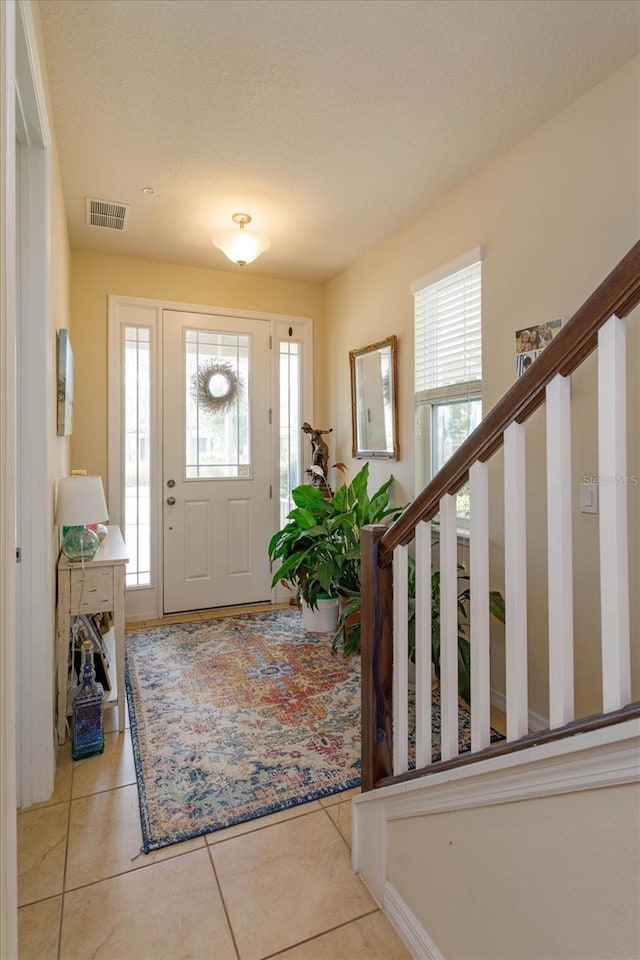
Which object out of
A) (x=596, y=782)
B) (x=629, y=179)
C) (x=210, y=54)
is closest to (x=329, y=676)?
(x=596, y=782)

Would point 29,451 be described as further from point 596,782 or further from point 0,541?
point 596,782

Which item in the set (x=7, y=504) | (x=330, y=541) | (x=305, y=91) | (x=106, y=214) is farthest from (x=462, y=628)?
(x=106, y=214)

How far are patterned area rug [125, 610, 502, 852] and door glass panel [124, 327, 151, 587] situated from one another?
23.5 inches

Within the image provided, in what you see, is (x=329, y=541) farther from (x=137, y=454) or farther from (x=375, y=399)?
(x=137, y=454)

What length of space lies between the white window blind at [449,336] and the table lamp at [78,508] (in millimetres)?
1936

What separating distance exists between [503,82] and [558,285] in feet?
2.67

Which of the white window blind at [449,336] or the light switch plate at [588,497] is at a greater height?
the white window blind at [449,336]

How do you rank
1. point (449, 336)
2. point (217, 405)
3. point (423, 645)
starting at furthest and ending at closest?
point (217, 405)
point (449, 336)
point (423, 645)

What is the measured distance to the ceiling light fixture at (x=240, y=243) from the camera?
2.98 m

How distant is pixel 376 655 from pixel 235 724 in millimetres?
1250

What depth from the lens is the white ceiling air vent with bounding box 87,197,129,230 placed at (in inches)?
117

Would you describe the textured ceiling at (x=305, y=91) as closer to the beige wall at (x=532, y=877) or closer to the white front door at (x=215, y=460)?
the white front door at (x=215, y=460)

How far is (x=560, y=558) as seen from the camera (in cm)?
93

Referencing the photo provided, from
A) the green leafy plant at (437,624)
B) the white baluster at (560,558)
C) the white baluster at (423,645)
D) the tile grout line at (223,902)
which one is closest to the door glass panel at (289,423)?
the green leafy plant at (437,624)
